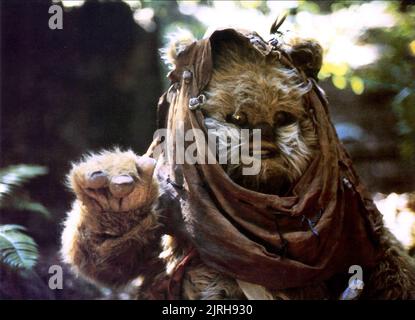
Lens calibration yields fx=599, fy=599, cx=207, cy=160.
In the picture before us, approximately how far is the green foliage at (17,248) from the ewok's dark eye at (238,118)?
697 mm

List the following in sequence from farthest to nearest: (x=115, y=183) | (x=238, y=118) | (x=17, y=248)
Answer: (x=17, y=248)
(x=238, y=118)
(x=115, y=183)

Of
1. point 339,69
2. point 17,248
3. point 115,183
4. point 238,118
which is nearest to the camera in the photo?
point 115,183

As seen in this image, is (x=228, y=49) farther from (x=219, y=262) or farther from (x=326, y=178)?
(x=219, y=262)

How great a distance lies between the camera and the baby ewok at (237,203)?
163cm

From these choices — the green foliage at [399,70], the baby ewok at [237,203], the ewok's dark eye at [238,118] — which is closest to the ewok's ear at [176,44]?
the baby ewok at [237,203]

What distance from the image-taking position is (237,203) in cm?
166

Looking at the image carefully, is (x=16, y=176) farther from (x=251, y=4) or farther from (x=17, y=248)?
(x=251, y=4)

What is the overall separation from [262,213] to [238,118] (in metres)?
0.28

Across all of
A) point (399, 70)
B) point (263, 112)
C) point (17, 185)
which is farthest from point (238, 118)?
point (17, 185)

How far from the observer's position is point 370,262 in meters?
1.75

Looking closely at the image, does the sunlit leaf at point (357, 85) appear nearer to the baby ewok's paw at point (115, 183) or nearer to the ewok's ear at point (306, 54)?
the ewok's ear at point (306, 54)

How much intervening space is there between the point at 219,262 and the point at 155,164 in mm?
326
